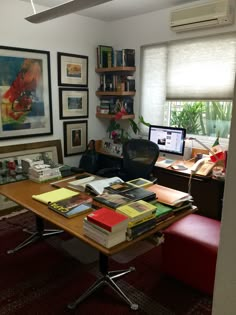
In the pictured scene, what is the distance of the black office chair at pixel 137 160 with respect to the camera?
9.93ft

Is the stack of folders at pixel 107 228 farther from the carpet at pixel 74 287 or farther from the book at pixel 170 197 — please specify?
the carpet at pixel 74 287

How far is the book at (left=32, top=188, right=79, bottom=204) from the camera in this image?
214 cm

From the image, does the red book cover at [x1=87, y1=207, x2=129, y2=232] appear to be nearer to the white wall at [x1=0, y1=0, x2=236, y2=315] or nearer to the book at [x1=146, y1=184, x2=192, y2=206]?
the book at [x1=146, y1=184, x2=192, y2=206]

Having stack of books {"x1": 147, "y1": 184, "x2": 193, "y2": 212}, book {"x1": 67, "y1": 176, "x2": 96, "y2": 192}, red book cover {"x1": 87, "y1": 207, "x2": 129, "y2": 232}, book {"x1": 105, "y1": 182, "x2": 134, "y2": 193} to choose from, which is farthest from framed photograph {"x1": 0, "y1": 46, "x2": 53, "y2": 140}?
red book cover {"x1": 87, "y1": 207, "x2": 129, "y2": 232}

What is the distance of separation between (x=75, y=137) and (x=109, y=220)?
274cm

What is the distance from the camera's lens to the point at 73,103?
4086 millimetres

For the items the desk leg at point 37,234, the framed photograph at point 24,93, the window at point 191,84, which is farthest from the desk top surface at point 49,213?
the window at point 191,84

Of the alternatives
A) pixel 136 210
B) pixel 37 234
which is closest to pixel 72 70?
pixel 37 234

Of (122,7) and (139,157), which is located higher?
(122,7)

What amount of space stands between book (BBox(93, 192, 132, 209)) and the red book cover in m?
0.11

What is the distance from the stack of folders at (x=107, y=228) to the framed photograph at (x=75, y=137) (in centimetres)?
255

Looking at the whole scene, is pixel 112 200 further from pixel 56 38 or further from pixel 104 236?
pixel 56 38

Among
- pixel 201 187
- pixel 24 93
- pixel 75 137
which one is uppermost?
pixel 24 93

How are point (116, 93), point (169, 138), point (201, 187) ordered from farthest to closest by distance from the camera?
1. point (116, 93)
2. point (169, 138)
3. point (201, 187)
